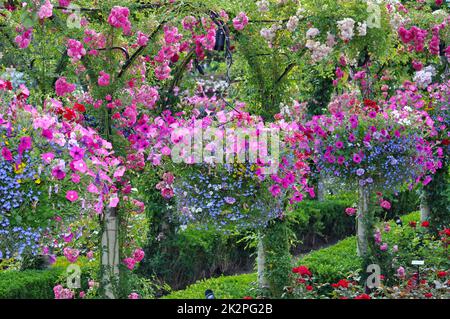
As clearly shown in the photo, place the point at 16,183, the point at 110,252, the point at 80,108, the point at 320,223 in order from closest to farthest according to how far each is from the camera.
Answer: the point at 16,183 → the point at 80,108 → the point at 110,252 → the point at 320,223

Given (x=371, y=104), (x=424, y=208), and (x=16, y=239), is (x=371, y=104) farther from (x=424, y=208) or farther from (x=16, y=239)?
(x=16, y=239)

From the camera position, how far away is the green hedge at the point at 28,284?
19.4 feet

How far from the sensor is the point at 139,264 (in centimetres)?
686

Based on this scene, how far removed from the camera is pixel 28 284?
6074 mm

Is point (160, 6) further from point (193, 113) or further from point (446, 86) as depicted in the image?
point (446, 86)

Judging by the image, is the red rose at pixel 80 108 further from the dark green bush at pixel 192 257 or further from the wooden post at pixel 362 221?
the wooden post at pixel 362 221

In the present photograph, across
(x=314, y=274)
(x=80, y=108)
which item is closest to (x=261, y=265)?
(x=314, y=274)

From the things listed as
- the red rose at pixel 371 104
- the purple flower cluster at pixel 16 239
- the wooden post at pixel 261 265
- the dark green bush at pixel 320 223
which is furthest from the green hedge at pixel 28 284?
the dark green bush at pixel 320 223

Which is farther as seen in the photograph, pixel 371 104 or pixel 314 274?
pixel 314 274

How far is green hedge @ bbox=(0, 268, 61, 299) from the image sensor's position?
233 inches

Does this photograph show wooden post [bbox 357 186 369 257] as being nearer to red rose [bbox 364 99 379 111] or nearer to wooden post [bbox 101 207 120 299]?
red rose [bbox 364 99 379 111]

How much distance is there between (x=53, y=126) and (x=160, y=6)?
68.8 inches

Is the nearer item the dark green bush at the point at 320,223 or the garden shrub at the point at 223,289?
the garden shrub at the point at 223,289

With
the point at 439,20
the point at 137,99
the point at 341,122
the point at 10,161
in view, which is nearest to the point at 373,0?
the point at 341,122
